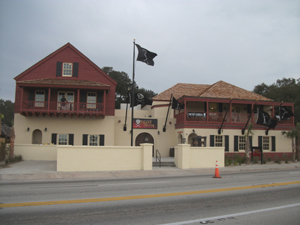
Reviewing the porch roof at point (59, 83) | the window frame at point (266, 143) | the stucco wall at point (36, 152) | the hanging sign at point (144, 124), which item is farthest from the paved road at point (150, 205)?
the window frame at point (266, 143)

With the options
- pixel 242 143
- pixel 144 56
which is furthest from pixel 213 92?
pixel 144 56

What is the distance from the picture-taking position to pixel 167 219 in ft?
21.0

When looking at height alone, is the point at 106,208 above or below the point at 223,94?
below

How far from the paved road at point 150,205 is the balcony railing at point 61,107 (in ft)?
49.2

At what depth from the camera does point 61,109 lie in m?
25.1

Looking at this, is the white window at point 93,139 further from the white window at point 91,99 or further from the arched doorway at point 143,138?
the arched doorway at point 143,138

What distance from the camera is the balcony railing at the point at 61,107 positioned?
80.5 ft

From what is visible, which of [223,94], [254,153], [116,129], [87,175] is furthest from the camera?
[223,94]

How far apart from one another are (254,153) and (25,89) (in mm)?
21564

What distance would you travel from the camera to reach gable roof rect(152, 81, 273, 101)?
29156 millimetres

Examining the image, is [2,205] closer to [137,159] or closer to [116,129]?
[137,159]

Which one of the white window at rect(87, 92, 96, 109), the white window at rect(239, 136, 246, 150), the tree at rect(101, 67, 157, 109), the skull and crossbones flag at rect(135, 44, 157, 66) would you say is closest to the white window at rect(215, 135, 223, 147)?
the white window at rect(239, 136, 246, 150)

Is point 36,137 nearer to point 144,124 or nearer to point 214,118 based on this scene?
point 144,124

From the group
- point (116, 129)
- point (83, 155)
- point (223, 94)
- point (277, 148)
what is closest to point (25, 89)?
point (116, 129)
